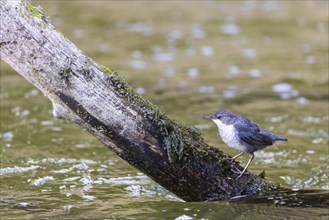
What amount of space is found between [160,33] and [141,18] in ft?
6.87

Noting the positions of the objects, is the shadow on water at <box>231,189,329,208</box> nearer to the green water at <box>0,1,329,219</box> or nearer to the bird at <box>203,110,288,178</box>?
the green water at <box>0,1,329,219</box>

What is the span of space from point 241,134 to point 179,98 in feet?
19.0

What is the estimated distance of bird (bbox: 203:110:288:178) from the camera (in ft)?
18.4

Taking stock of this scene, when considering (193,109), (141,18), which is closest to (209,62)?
(193,109)

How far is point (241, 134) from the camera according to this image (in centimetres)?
558

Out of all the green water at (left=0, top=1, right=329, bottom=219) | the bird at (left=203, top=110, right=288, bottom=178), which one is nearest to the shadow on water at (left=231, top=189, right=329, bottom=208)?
the green water at (left=0, top=1, right=329, bottom=219)

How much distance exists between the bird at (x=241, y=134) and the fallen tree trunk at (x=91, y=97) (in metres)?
0.43

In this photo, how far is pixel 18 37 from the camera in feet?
16.7

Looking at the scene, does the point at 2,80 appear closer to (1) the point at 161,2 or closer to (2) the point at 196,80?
(2) the point at 196,80

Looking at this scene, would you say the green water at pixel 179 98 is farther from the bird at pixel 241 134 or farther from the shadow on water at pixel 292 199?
the bird at pixel 241 134

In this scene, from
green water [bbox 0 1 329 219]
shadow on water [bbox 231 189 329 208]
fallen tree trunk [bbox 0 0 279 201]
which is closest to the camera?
fallen tree trunk [bbox 0 0 279 201]

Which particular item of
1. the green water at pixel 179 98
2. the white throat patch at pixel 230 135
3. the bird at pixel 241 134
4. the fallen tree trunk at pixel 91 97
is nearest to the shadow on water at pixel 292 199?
the green water at pixel 179 98

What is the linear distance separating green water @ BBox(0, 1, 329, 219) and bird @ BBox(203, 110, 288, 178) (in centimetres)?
52

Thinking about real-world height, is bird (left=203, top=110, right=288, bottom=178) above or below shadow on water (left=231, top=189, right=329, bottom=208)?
above
